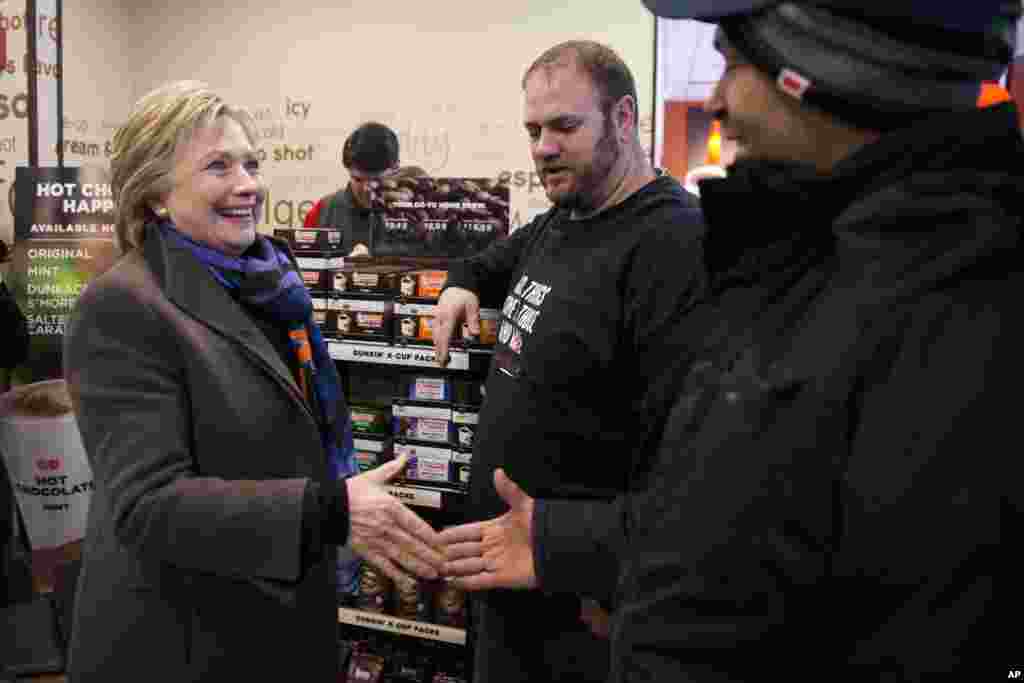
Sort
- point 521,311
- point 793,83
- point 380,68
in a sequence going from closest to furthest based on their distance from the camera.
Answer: point 793,83 → point 521,311 → point 380,68

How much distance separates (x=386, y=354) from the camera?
239 centimetres

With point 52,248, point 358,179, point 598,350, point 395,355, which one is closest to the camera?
point 598,350

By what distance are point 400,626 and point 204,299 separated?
1433 millimetres

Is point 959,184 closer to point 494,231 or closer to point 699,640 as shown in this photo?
point 699,640

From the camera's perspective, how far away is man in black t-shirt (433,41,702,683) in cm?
177

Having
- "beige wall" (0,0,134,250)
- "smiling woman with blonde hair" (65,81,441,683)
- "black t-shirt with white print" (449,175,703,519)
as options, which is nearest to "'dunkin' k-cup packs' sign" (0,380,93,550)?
"beige wall" (0,0,134,250)

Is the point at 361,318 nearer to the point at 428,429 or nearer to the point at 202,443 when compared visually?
the point at 428,429

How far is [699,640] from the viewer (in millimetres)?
739

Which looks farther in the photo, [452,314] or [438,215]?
[438,215]

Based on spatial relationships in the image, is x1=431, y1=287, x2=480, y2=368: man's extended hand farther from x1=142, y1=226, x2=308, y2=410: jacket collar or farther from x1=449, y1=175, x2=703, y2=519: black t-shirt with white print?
x1=142, y1=226, x2=308, y2=410: jacket collar

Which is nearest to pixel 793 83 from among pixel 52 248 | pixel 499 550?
pixel 499 550

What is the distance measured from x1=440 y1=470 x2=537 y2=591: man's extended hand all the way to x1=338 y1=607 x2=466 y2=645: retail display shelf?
3.82ft

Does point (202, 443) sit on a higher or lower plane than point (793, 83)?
lower

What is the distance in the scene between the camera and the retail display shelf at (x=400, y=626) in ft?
8.43
